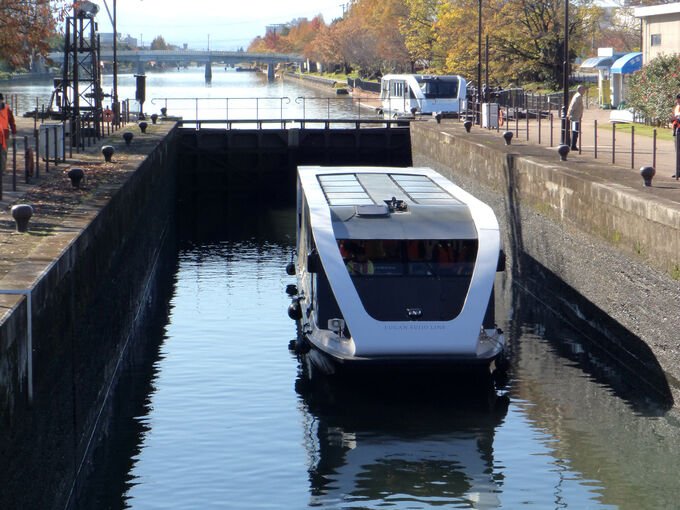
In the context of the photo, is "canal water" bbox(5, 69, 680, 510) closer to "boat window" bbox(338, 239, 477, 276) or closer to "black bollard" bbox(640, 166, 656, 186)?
"boat window" bbox(338, 239, 477, 276)

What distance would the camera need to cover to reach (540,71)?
69938 mm

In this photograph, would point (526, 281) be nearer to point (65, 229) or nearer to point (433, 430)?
point (433, 430)

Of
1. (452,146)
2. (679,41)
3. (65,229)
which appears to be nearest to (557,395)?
(65,229)

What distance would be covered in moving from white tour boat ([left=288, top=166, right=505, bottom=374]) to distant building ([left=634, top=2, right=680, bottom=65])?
28393mm

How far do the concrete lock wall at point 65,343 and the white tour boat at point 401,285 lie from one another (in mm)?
3375

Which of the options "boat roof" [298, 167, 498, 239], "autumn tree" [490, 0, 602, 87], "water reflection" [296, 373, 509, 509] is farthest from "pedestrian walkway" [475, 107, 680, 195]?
"autumn tree" [490, 0, 602, 87]

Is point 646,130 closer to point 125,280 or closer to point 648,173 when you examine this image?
point 648,173

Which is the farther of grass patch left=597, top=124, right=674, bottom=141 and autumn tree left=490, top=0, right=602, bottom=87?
autumn tree left=490, top=0, right=602, bottom=87

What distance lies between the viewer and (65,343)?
→ 43.2ft

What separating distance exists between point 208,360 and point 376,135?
28.1m

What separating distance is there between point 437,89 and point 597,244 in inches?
1441

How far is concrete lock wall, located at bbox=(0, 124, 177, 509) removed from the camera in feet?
33.1

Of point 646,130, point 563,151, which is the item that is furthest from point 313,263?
point 646,130

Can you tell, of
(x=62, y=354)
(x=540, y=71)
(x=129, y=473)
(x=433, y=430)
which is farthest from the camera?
(x=540, y=71)
